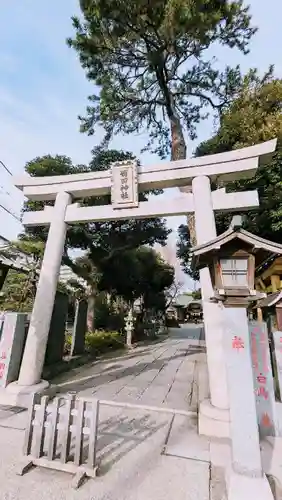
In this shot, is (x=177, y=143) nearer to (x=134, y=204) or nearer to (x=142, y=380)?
(x=134, y=204)

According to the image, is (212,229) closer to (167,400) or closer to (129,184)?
(129,184)

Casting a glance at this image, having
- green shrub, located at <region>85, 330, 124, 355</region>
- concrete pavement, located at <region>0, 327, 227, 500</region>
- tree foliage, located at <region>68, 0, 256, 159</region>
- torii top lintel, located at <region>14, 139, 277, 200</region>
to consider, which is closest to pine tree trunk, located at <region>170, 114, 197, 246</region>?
tree foliage, located at <region>68, 0, 256, 159</region>

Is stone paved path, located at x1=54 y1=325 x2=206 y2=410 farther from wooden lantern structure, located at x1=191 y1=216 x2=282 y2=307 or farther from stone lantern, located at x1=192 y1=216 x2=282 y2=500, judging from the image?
wooden lantern structure, located at x1=191 y1=216 x2=282 y2=307

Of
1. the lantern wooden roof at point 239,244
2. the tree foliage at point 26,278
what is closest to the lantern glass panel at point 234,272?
the lantern wooden roof at point 239,244

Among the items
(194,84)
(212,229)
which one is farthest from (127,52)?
(212,229)

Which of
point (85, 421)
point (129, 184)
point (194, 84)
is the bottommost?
point (85, 421)

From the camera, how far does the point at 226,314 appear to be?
2.67 m

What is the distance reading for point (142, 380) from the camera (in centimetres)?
609

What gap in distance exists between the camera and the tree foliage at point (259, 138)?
830 centimetres

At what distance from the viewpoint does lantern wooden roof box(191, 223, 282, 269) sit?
265 centimetres

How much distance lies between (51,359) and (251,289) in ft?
19.0

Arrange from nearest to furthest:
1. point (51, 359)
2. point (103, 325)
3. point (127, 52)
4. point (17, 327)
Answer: point (17, 327) < point (51, 359) < point (127, 52) < point (103, 325)

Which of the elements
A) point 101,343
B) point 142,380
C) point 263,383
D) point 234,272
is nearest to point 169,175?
point 234,272

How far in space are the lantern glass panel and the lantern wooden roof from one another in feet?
0.47
